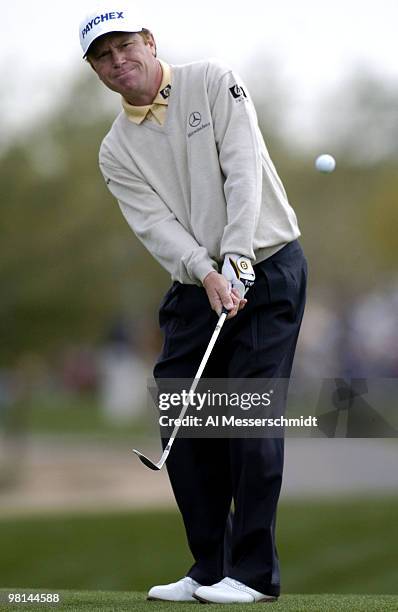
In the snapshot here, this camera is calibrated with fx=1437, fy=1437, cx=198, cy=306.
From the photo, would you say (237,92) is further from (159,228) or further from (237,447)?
(237,447)

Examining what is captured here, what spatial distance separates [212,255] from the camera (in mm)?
4859

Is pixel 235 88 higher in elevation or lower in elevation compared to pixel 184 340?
higher

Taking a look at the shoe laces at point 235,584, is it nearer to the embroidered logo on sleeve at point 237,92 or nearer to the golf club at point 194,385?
the golf club at point 194,385

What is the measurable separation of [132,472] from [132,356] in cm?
549

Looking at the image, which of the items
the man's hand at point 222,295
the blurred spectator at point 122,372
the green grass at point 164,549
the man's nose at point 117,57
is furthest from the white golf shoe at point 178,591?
the blurred spectator at point 122,372

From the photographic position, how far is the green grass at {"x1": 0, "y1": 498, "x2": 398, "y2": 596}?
1238 cm

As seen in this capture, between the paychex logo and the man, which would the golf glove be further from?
the paychex logo

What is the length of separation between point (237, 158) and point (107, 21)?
625mm

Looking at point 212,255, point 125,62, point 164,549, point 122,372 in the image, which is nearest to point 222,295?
point 212,255

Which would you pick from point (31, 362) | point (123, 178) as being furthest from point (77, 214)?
point (123, 178)

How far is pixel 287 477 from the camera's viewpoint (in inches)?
641

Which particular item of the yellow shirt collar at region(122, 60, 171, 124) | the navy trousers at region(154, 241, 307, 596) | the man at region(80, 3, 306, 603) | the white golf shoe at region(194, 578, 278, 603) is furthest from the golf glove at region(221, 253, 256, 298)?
the white golf shoe at region(194, 578, 278, 603)

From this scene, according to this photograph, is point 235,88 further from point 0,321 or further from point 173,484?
point 0,321

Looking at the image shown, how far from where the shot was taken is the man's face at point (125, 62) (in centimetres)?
480
